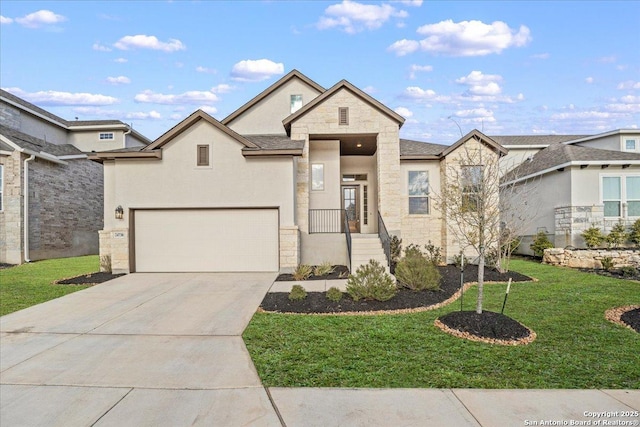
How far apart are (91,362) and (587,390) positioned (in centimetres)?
641

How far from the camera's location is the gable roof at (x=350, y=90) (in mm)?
13625

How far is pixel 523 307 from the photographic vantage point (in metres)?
7.60

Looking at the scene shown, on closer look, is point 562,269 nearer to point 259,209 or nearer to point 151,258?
point 259,209

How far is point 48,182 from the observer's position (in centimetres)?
1792

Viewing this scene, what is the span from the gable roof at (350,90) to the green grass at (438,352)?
8369mm

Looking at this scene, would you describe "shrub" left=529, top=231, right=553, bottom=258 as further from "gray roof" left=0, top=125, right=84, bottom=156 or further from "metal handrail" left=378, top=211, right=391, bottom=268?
"gray roof" left=0, top=125, right=84, bottom=156

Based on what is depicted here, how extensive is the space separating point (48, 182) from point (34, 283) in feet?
29.7

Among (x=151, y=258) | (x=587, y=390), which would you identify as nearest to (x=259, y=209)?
(x=151, y=258)

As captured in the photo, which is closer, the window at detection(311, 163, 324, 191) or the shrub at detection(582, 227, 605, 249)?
the shrub at detection(582, 227, 605, 249)

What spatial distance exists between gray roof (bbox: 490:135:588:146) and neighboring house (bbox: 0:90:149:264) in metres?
25.6

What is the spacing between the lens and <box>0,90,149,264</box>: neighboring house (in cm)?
1620

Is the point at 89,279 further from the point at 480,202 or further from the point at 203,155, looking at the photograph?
the point at 480,202

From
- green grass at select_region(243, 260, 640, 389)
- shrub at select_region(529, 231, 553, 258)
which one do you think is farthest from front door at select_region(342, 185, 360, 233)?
green grass at select_region(243, 260, 640, 389)

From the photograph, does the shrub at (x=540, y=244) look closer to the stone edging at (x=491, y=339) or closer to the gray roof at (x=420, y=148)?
the gray roof at (x=420, y=148)
